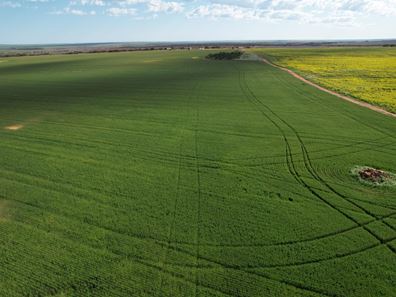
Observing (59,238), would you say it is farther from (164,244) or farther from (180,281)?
(180,281)

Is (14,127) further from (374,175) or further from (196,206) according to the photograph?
(374,175)

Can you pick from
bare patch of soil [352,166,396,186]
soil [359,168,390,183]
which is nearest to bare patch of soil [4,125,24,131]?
bare patch of soil [352,166,396,186]

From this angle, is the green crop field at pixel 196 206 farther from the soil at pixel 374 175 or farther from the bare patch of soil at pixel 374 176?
the soil at pixel 374 175

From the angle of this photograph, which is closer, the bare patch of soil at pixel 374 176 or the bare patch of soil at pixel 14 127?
the bare patch of soil at pixel 374 176

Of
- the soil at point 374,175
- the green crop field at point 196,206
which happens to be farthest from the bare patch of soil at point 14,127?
the soil at point 374,175

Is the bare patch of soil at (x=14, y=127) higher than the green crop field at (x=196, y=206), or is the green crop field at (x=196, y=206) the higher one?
the bare patch of soil at (x=14, y=127)

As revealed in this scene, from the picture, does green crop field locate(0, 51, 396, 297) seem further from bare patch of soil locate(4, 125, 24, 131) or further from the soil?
the soil

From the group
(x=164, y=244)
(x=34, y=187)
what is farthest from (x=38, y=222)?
(x=164, y=244)

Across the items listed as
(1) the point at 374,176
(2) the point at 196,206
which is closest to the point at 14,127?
(2) the point at 196,206
